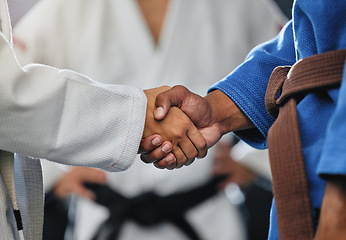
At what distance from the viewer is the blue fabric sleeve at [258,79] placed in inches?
49.5

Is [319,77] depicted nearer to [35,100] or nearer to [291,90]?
[291,90]

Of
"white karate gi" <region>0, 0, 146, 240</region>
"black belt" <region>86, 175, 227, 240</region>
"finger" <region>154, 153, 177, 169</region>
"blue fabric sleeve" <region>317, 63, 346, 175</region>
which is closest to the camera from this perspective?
"blue fabric sleeve" <region>317, 63, 346, 175</region>

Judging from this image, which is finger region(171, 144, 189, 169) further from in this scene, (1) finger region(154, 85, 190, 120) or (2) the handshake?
(1) finger region(154, 85, 190, 120)

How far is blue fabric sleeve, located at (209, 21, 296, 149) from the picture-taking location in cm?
126

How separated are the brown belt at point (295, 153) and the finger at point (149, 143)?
399 mm

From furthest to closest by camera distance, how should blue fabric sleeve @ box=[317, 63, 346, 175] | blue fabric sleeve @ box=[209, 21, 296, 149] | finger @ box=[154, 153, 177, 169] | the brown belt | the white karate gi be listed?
finger @ box=[154, 153, 177, 169]
blue fabric sleeve @ box=[209, 21, 296, 149]
the white karate gi
the brown belt
blue fabric sleeve @ box=[317, 63, 346, 175]

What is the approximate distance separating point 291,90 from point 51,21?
1386mm

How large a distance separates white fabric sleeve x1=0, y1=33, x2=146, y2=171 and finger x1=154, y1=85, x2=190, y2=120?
8cm

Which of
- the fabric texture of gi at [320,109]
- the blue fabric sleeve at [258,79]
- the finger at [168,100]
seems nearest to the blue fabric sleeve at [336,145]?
the fabric texture of gi at [320,109]

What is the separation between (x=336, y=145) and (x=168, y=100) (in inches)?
24.2

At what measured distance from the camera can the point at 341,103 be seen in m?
0.78

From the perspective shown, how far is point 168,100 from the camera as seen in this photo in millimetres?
1348

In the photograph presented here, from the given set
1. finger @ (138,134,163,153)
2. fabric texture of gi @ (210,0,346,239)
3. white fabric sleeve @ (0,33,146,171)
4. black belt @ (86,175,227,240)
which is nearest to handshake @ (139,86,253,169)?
finger @ (138,134,163,153)

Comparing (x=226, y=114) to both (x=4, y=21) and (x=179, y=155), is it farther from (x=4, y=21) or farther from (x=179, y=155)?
(x=4, y=21)
